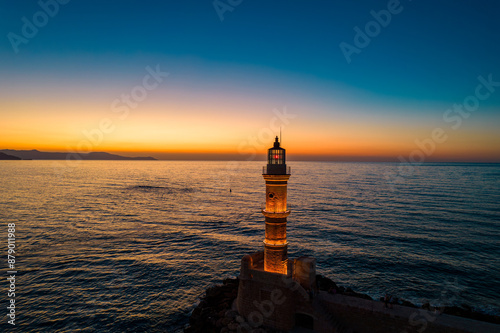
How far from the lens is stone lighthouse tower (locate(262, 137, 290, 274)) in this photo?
19625 mm

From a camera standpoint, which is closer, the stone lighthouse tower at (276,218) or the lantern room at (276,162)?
the stone lighthouse tower at (276,218)

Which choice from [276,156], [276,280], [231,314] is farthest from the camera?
[276,156]

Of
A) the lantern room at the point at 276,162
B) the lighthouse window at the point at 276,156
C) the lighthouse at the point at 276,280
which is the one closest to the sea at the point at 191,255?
the lighthouse at the point at 276,280

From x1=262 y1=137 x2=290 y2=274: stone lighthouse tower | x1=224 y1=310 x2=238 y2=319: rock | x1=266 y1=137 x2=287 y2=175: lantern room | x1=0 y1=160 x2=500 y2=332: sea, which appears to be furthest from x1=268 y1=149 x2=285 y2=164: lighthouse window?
x1=0 y1=160 x2=500 y2=332: sea

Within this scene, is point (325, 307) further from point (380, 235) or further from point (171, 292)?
point (380, 235)

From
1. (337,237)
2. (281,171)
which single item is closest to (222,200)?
(337,237)

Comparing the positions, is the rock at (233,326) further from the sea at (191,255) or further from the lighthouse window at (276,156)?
the lighthouse window at (276,156)

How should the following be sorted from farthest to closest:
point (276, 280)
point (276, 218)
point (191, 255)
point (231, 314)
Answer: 1. point (191, 255)
2. point (231, 314)
3. point (276, 218)
4. point (276, 280)

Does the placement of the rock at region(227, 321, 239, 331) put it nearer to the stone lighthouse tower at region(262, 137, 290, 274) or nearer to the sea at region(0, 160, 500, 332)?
the stone lighthouse tower at region(262, 137, 290, 274)

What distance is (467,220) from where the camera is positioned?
50.3 metres

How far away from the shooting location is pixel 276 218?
19.5m

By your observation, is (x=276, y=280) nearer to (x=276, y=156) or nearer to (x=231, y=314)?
(x=231, y=314)

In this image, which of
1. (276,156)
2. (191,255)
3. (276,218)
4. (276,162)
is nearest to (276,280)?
(276,218)

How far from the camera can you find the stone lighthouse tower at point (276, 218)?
19.6m
